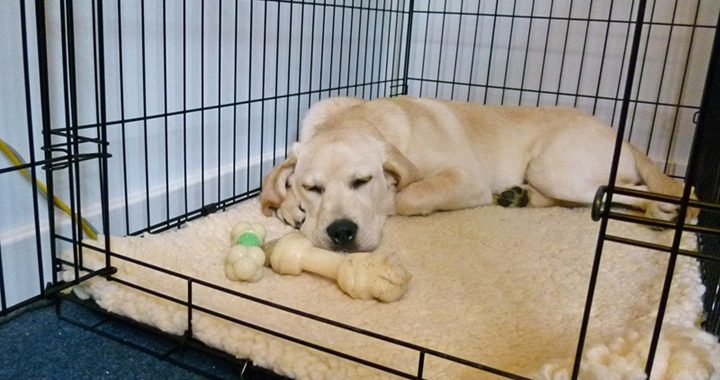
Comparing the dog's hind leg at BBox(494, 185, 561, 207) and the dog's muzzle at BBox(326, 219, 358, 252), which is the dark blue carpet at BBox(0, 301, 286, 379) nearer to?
the dog's muzzle at BBox(326, 219, 358, 252)

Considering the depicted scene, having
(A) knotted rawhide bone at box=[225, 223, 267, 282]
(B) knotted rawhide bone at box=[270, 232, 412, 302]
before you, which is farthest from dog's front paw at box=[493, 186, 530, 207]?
(A) knotted rawhide bone at box=[225, 223, 267, 282]

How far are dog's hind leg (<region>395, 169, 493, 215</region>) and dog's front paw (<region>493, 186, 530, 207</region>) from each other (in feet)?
0.26

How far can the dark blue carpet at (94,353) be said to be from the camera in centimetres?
127

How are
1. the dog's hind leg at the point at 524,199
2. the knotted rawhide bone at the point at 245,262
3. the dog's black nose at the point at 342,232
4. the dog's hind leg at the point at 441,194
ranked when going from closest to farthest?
1. the knotted rawhide bone at the point at 245,262
2. the dog's black nose at the point at 342,232
3. the dog's hind leg at the point at 441,194
4. the dog's hind leg at the point at 524,199

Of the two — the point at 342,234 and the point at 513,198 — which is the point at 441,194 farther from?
the point at 342,234

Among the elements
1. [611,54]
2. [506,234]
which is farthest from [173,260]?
[611,54]

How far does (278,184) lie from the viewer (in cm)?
204

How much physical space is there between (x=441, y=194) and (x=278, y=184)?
617 mm

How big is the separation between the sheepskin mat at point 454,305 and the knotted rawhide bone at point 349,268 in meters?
0.03

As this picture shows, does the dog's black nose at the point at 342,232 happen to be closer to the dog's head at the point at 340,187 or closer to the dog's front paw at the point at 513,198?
the dog's head at the point at 340,187

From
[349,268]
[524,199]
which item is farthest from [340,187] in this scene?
[524,199]

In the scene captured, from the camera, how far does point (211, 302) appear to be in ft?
4.72

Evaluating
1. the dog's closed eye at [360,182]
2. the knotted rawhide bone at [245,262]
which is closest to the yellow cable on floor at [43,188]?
the knotted rawhide bone at [245,262]

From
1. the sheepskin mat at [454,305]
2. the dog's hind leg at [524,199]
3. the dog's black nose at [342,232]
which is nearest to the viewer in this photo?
the sheepskin mat at [454,305]
